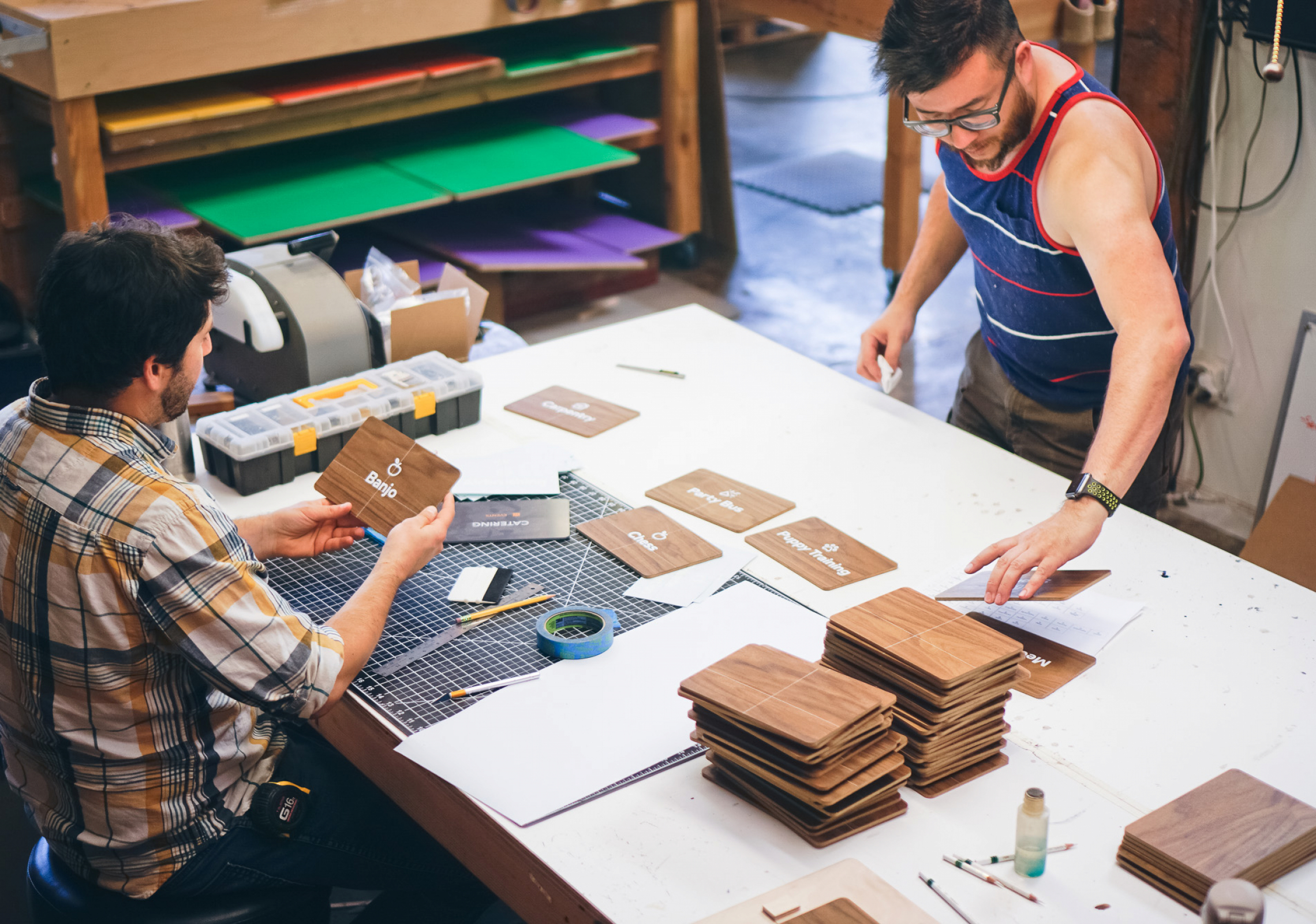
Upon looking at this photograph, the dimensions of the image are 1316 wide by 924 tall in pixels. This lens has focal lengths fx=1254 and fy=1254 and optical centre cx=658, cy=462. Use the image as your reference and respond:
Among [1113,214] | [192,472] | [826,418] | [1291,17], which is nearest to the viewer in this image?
[1113,214]

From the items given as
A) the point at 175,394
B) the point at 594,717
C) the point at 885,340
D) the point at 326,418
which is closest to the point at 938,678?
the point at 594,717

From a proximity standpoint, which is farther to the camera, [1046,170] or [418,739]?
[1046,170]

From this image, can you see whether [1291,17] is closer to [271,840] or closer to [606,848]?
[606,848]

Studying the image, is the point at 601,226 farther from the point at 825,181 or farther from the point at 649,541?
the point at 649,541

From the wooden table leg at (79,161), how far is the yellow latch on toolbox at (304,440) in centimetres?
190

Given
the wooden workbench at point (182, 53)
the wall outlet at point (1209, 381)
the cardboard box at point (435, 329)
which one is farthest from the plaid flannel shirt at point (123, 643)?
the wall outlet at point (1209, 381)

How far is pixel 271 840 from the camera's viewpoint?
64.3 inches

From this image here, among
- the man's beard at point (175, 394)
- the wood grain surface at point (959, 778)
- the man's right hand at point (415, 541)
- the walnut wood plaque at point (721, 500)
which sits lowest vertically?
the wood grain surface at point (959, 778)

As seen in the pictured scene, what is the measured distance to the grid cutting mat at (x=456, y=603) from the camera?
5.41ft

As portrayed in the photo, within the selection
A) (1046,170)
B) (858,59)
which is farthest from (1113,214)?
(858,59)

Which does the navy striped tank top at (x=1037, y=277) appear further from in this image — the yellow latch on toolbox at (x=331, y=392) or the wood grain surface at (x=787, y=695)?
the yellow latch on toolbox at (x=331, y=392)

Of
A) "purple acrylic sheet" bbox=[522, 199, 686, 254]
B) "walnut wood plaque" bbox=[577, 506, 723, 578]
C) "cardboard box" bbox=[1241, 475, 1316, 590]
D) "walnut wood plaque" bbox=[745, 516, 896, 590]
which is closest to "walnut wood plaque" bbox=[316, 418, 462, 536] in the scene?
"walnut wood plaque" bbox=[577, 506, 723, 578]

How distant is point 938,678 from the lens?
1400mm

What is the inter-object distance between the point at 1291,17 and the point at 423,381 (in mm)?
2053
